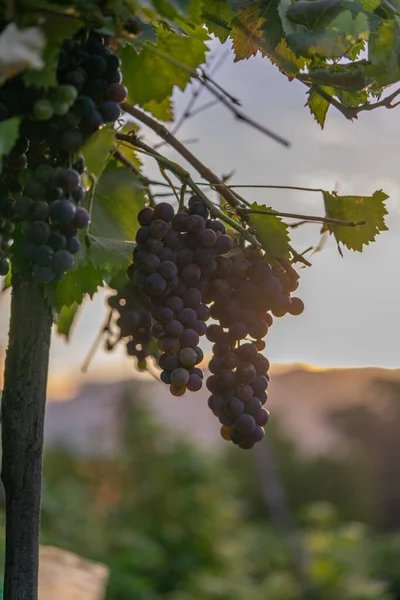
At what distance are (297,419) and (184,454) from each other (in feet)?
6.22

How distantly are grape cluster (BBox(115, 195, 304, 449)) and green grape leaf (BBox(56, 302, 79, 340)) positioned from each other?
0.16 m

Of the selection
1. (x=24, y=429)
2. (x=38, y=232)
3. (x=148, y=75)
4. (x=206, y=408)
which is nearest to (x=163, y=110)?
(x=148, y=75)

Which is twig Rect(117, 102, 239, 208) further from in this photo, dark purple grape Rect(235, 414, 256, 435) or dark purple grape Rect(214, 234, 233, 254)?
dark purple grape Rect(235, 414, 256, 435)

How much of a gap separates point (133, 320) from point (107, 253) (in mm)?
147

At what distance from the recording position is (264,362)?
58cm

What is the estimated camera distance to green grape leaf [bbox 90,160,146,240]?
24.6 inches

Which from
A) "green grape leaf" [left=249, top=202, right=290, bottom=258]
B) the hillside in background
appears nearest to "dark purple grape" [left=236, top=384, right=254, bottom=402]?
"green grape leaf" [left=249, top=202, right=290, bottom=258]

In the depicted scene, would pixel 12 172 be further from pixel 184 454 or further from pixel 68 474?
pixel 68 474

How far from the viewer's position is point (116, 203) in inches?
24.9

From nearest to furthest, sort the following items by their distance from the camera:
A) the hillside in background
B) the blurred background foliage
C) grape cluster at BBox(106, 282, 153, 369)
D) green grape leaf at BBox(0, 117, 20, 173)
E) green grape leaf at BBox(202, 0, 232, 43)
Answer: green grape leaf at BBox(0, 117, 20, 173) → green grape leaf at BBox(202, 0, 232, 43) → grape cluster at BBox(106, 282, 153, 369) → the blurred background foliage → the hillside in background

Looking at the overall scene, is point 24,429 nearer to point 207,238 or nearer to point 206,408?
point 207,238

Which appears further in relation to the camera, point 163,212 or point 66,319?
point 66,319

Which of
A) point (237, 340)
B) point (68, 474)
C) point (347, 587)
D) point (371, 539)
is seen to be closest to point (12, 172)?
point (237, 340)

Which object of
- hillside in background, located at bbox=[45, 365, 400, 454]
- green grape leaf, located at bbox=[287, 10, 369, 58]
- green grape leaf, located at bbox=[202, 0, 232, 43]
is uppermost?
hillside in background, located at bbox=[45, 365, 400, 454]
